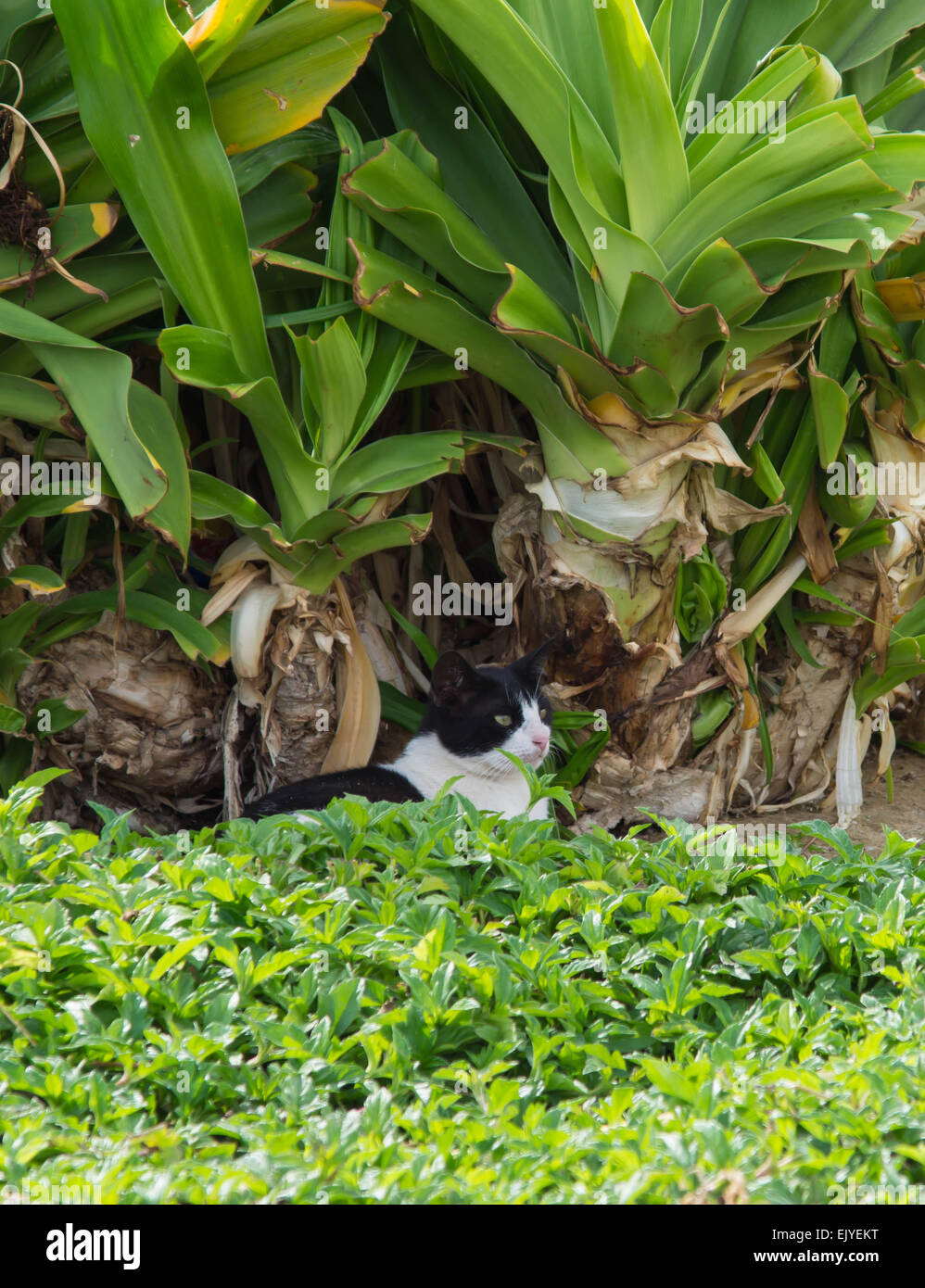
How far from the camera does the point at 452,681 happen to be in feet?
8.01

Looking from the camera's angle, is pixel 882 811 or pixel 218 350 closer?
pixel 218 350

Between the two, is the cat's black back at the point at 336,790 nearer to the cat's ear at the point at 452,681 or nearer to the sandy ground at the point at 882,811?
the cat's ear at the point at 452,681

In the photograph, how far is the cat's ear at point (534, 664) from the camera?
238 cm

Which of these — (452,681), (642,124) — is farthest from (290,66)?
(452,681)

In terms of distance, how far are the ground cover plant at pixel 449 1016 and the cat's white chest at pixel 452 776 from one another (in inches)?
26.1

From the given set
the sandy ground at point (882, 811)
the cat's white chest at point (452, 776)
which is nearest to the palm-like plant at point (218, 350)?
the cat's white chest at point (452, 776)

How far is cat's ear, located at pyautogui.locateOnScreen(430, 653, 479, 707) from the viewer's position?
239cm

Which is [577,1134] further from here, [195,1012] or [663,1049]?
[195,1012]

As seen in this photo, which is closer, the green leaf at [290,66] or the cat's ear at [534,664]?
the green leaf at [290,66]

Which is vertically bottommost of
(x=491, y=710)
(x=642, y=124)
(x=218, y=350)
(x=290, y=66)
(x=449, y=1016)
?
(x=449, y=1016)

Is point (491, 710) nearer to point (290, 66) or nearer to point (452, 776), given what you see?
point (452, 776)

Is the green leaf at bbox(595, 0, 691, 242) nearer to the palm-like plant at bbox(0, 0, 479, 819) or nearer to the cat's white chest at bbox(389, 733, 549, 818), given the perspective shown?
the palm-like plant at bbox(0, 0, 479, 819)

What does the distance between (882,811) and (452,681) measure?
124 centimetres

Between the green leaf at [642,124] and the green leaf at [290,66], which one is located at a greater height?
the green leaf at [290,66]
